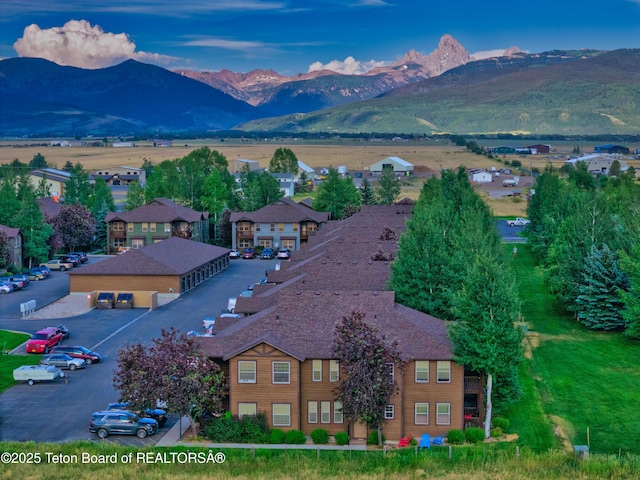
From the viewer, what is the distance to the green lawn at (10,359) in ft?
152

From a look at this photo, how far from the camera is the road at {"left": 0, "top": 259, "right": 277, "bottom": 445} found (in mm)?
38406

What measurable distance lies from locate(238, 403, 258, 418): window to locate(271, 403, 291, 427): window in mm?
761

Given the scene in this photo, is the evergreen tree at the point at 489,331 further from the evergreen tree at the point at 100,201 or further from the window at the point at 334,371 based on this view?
the evergreen tree at the point at 100,201

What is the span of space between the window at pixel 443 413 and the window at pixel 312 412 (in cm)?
519

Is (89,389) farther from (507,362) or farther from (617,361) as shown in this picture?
(617,361)

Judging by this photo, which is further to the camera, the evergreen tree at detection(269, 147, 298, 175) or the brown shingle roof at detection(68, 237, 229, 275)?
the evergreen tree at detection(269, 147, 298, 175)

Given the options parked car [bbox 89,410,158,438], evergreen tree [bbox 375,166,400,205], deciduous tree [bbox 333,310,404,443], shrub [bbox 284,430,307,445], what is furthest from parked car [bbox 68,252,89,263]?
deciduous tree [bbox 333,310,404,443]

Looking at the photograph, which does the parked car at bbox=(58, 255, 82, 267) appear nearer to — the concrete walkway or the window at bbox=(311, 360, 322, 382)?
the concrete walkway

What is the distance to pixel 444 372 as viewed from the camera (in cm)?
3825

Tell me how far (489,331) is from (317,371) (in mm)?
7742

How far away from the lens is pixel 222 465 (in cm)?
3306

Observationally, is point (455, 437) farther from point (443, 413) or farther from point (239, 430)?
point (239, 430)

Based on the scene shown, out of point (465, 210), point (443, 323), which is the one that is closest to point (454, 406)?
point (443, 323)

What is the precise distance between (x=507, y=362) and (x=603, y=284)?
78.1ft
